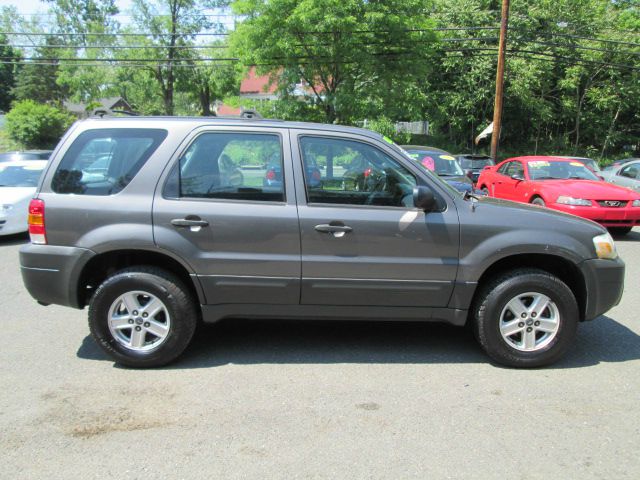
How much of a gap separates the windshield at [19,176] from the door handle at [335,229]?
826 centimetres

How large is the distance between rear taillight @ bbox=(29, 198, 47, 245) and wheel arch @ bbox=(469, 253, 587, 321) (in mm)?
3424

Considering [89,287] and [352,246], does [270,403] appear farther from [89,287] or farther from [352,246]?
[89,287]

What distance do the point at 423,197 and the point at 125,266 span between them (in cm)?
245

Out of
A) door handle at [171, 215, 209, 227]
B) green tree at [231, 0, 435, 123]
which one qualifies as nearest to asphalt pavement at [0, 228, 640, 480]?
door handle at [171, 215, 209, 227]

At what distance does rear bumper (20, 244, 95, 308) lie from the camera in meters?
4.01

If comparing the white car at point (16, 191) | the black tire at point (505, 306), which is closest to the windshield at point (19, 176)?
the white car at point (16, 191)

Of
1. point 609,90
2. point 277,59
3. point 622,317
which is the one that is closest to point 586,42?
point 609,90

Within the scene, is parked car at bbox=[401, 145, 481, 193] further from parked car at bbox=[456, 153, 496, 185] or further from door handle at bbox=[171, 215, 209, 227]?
door handle at bbox=[171, 215, 209, 227]

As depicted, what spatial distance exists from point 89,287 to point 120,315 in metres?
0.54

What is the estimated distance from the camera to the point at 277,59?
1800cm

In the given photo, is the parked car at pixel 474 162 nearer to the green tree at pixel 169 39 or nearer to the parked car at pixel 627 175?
the parked car at pixel 627 175

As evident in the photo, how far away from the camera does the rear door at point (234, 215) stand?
399 cm

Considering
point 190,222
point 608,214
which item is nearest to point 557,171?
point 608,214

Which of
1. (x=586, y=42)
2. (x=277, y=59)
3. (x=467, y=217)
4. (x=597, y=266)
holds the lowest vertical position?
(x=597, y=266)
